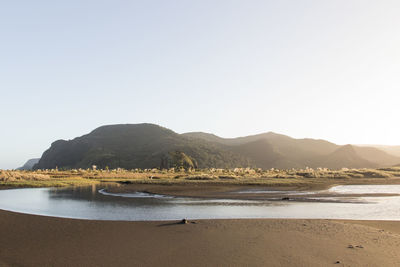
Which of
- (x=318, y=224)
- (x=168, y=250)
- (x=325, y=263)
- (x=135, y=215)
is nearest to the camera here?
(x=325, y=263)

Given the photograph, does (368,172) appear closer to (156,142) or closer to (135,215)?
(135,215)

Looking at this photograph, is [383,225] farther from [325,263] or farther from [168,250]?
[168,250]

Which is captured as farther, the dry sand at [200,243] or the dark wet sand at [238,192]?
the dark wet sand at [238,192]

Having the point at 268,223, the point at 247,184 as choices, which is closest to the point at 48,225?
the point at 268,223

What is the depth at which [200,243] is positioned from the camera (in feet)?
44.9

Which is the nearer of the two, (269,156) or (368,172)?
(368,172)

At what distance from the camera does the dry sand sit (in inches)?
445

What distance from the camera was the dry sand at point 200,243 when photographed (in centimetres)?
1130

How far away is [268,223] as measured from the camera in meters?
18.2

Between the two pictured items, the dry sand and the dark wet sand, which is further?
the dark wet sand

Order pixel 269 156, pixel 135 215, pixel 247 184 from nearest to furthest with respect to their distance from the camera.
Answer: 1. pixel 135 215
2. pixel 247 184
3. pixel 269 156

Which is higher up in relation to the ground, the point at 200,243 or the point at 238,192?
the point at 200,243

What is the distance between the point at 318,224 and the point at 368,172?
234 ft

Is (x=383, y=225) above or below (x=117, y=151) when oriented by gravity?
below
